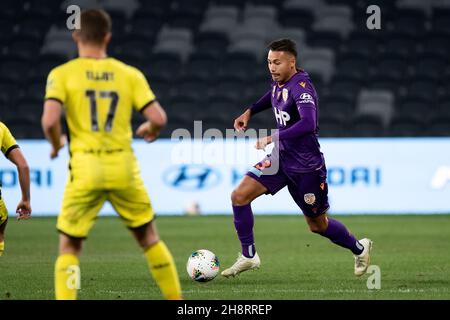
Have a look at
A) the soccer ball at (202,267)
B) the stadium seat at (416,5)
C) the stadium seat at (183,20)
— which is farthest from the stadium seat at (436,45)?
the soccer ball at (202,267)

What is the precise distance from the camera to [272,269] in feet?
31.0

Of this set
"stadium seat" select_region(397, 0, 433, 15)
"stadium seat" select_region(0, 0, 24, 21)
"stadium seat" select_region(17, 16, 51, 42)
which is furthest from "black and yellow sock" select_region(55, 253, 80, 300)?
"stadium seat" select_region(397, 0, 433, 15)

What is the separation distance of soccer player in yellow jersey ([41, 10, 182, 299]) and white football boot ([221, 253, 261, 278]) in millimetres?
2637

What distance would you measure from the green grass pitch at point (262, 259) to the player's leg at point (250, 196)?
0.69 ft

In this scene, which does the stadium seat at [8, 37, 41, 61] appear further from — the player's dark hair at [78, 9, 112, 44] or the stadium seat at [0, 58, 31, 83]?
the player's dark hair at [78, 9, 112, 44]

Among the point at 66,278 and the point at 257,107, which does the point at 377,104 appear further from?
the point at 66,278

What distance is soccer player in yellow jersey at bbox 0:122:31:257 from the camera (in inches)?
320

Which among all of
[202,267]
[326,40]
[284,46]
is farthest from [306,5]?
[202,267]

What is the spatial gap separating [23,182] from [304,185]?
2.47m

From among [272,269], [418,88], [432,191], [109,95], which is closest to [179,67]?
[418,88]

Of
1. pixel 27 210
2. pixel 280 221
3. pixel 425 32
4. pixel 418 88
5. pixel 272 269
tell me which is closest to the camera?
pixel 27 210
